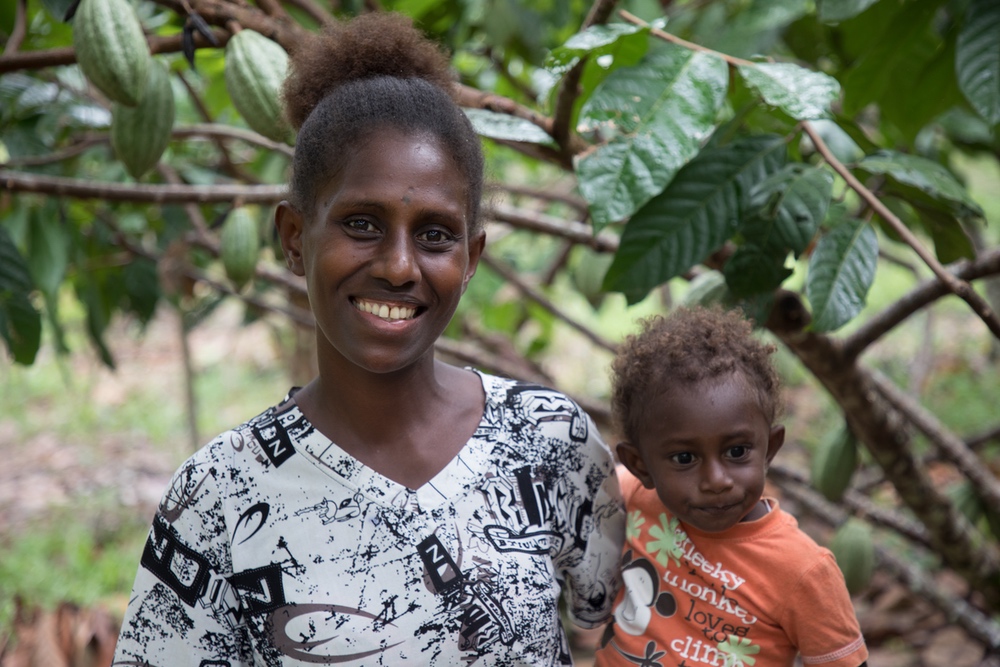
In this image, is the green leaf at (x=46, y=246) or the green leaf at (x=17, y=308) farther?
the green leaf at (x=46, y=246)

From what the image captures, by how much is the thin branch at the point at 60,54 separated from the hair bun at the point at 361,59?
0.34m

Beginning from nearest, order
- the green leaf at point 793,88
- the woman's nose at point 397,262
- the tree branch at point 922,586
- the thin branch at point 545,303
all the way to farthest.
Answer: the woman's nose at point 397,262 → the green leaf at point 793,88 → the tree branch at point 922,586 → the thin branch at point 545,303

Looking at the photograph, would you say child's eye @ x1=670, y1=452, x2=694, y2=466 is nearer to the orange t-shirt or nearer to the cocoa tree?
the orange t-shirt

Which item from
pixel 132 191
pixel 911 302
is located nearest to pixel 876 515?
pixel 911 302

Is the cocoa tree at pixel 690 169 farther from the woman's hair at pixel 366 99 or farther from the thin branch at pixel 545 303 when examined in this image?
the woman's hair at pixel 366 99

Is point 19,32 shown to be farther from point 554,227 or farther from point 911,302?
point 911,302

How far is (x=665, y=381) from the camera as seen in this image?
49.6 inches

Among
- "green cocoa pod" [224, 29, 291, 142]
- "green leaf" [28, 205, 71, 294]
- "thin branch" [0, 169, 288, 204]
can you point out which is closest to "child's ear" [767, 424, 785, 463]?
"green cocoa pod" [224, 29, 291, 142]

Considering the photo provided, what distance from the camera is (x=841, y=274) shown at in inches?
55.1

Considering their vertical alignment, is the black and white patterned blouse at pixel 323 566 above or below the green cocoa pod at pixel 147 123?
below

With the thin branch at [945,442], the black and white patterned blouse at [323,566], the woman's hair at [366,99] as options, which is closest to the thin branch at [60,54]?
the woman's hair at [366,99]

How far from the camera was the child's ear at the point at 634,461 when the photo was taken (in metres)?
1.34

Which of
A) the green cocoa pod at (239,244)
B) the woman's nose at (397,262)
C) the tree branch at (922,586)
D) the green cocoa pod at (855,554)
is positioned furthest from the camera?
the tree branch at (922,586)

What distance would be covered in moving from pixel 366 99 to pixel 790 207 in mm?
645
